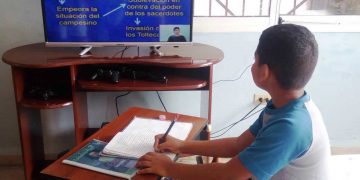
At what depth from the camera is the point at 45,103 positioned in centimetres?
189

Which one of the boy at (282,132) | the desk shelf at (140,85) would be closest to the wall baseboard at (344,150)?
the desk shelf at (140,85)

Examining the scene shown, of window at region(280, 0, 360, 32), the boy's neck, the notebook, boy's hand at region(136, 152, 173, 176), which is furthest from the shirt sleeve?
window at region(280, 0, 360, 32)

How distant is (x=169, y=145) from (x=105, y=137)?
254 mm

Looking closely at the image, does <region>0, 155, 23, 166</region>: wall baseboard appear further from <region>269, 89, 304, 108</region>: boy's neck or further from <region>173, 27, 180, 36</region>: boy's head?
<region>269, 89, 304, 108</region>: boy's neck

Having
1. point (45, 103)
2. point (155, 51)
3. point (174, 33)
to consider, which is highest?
point (174, 33)

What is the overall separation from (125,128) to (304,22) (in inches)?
65.4

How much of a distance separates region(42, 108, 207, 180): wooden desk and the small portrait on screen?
2.01 ft

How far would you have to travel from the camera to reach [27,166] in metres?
2.09

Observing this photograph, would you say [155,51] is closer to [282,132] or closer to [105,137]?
[105,137]

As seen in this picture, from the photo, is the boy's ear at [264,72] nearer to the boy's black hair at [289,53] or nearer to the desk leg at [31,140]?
the boy's black hair at [289,53]

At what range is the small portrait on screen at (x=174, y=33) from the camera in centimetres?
203

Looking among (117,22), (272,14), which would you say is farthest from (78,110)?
(272,14)

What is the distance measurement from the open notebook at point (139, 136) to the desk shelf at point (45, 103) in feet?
2.03

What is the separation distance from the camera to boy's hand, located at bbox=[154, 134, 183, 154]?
1.22 meters
